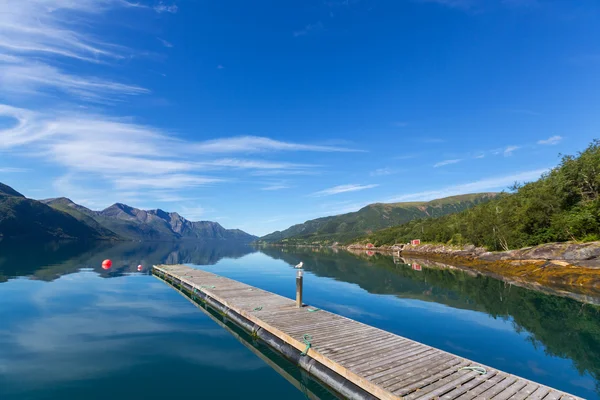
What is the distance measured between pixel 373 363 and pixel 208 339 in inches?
426

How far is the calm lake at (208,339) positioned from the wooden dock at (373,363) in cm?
102

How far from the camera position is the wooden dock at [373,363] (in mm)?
9094

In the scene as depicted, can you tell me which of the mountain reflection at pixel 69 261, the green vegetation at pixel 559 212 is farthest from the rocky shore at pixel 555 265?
the mountain reflection at pixel 69 261

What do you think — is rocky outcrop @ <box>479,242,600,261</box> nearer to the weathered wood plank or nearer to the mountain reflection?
the weathered wood plank

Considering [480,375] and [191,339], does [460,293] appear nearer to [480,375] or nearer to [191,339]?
[480,375]

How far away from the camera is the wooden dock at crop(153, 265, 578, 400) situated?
29.8 feet

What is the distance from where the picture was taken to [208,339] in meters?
17.8

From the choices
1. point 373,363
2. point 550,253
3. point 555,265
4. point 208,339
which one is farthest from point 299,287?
point 550,253

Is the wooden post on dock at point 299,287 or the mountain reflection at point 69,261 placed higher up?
the wooden post on dock at point 299,287

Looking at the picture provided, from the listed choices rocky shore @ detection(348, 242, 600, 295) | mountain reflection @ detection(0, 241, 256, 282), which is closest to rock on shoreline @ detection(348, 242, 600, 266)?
rocky shore @ detection(348, 242, 600, 295)

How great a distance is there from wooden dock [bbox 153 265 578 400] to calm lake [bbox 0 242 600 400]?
102 cm

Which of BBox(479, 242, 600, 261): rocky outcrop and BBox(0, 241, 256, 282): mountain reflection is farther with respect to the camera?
BBox(0, 241, 256, 282): mountain reflection

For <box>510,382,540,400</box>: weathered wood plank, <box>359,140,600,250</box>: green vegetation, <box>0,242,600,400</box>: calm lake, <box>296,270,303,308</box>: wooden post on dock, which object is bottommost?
<box>0,242,600,400</box>: calm lake

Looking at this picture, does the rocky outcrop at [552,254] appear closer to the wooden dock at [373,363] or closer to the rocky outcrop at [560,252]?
the rocky outcrop at [560,252]
